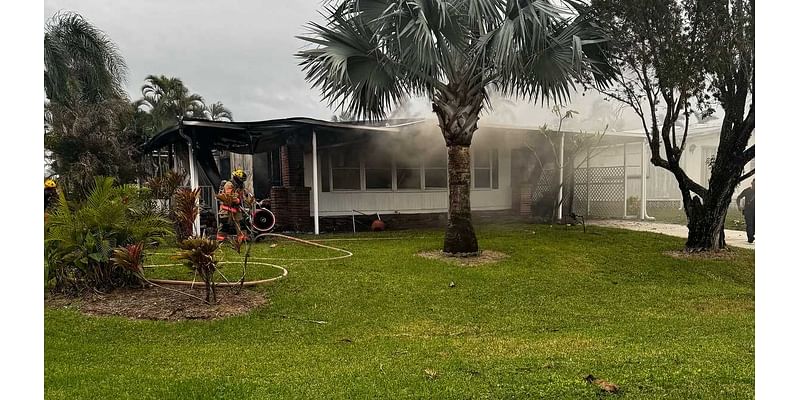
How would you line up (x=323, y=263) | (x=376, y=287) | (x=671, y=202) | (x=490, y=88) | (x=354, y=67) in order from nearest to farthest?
(x=376, y=287) < (x=323, y=263) < (x=354, y=67) < (x=490, y=88) < (x=671, y=202)

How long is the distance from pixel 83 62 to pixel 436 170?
39.3ft

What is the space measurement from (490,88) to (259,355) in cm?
659

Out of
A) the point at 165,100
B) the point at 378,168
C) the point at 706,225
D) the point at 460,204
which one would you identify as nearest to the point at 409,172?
the point at 378,168

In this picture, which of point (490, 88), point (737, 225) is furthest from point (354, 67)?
→ point (737, 225)

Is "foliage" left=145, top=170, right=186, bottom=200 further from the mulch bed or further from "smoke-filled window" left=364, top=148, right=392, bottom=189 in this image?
the mulch bed

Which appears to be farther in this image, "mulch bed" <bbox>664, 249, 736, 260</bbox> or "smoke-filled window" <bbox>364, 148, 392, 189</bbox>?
"smoke-filled window" <bbox>364, 148, 392, 189</bbox>

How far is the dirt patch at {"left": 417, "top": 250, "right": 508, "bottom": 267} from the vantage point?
7.01 metres

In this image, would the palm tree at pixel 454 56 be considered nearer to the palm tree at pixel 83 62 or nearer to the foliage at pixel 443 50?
the foliage at pixel 443 50

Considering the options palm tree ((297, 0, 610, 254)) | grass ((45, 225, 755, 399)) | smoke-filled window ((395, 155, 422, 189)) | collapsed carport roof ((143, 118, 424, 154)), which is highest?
palm tree ((297, 0, 610, 254))

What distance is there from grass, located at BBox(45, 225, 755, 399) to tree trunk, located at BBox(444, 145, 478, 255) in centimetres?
63

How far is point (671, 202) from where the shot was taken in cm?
1825

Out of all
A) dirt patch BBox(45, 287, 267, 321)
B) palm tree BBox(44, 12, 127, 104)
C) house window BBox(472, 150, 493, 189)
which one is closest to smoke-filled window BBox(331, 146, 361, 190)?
house window BBox(472, 150, 493, 189)
